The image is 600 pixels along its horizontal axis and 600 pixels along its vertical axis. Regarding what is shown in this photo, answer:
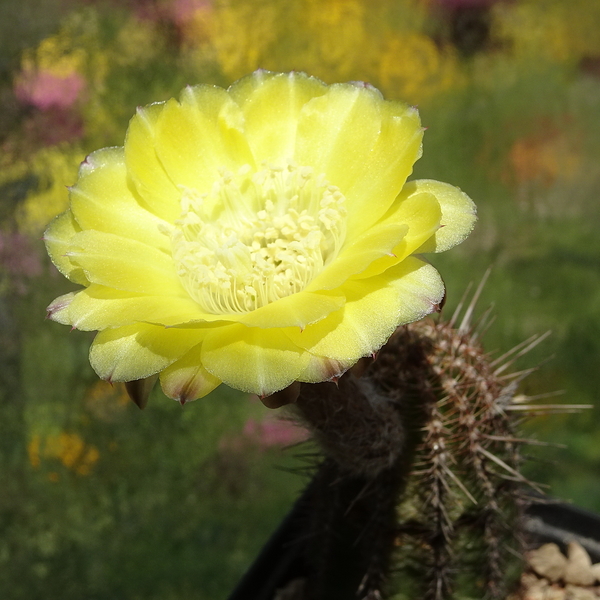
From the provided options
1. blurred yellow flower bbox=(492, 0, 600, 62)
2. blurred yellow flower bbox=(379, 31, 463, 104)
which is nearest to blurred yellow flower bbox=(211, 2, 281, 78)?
blurred yellow flower bbox=(379, 31, 463, 104)

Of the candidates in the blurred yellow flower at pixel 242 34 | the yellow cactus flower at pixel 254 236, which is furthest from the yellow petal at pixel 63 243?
the blurred yellow flower at pixel 242 34

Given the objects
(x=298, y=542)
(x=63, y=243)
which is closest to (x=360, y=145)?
(x=63, y=243)

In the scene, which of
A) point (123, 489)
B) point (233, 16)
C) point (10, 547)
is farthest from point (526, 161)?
point (10, 547)

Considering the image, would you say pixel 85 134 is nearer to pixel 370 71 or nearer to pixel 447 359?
pixel 370 71

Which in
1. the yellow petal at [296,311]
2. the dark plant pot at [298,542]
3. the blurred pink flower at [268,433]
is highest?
the yellow petal at [296,311]

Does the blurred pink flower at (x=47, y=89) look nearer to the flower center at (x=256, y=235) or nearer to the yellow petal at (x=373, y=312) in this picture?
the flower center at (x=256, y=235)

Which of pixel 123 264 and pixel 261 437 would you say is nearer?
pixel 123 264

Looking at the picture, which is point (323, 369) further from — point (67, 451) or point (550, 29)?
point (550, 29)
